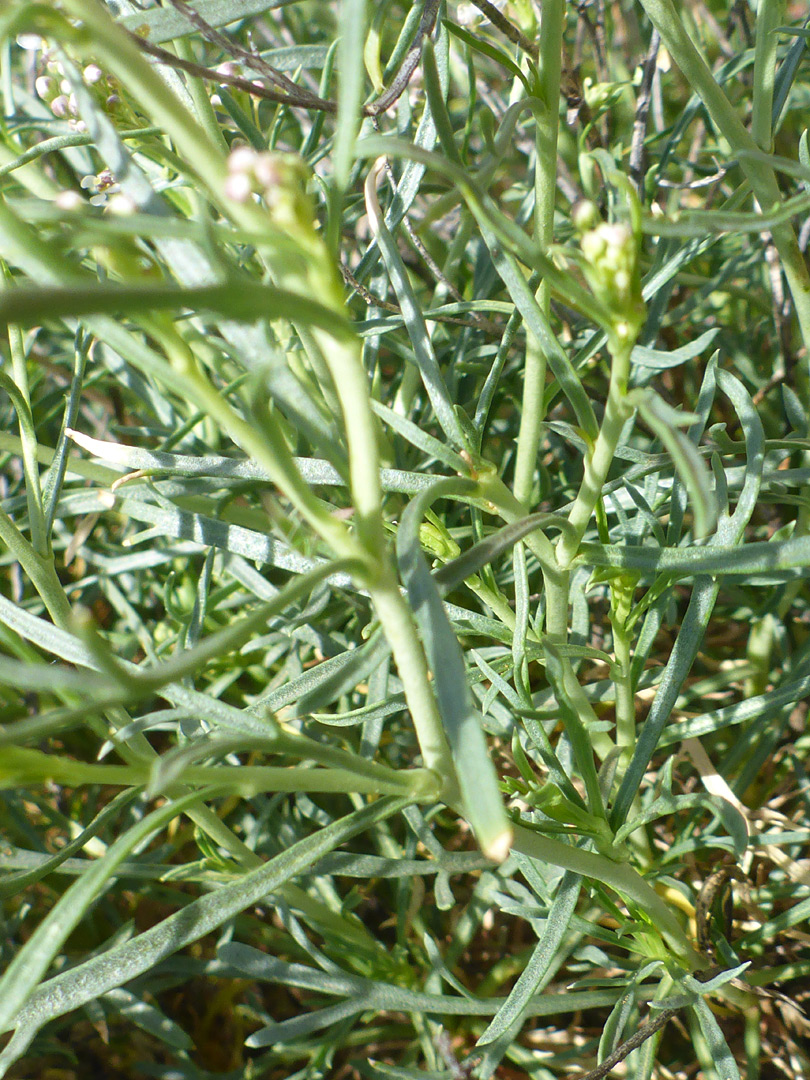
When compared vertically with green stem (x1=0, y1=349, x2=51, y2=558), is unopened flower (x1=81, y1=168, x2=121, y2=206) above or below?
above

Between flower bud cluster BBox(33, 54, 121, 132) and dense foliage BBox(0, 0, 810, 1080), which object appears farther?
flower bud cluster BBox(33, 54, 121, 132)

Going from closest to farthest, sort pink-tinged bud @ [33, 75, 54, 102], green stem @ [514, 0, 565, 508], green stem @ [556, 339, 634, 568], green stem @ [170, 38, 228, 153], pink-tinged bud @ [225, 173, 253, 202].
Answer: pink-tinged bud @ [225, 173, 253, 202] → green stem @ [556, 339, 634, 568] → green stem @ [514, 0, 565, 508] → green stem @ [170, 38, 228, 153] → pink-tinged bud @ [33, 75, 54, 102]

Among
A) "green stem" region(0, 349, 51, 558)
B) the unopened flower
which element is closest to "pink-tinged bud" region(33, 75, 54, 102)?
the unopened flower

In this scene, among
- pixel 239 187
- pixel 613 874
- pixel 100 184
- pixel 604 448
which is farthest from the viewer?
pixel 100 184

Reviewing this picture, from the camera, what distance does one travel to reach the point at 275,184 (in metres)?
0.37

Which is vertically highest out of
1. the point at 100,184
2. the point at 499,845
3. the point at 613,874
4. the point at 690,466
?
the point at 100,184

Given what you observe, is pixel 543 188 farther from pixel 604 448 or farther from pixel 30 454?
pixel 30 454

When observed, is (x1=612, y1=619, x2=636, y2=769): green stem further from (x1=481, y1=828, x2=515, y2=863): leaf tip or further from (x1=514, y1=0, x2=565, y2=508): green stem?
(x1=481, y1=828, x2=515, y2=863): leaf tip

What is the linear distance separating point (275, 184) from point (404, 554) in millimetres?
184

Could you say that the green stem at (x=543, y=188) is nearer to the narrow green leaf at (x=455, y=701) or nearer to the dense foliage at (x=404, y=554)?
the dense foliage at (x=404, y=554)

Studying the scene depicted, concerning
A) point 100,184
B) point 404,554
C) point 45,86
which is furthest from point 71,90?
point 404,554

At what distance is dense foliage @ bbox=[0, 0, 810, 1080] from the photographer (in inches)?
16.4

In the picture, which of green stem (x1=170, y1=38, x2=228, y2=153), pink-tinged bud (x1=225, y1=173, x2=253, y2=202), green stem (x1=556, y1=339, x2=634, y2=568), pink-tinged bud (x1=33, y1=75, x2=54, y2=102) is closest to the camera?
pink-tinged bud (x1=225, y1=173, x2=253, y2=202)

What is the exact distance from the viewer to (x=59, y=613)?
27.7 inches
